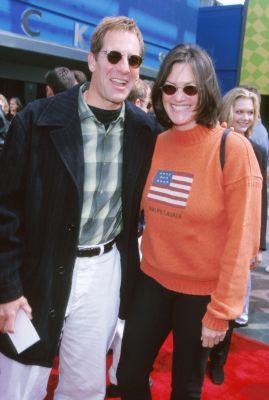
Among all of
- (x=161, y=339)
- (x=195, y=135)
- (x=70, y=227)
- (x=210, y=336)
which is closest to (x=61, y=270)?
(x=70, y=227)

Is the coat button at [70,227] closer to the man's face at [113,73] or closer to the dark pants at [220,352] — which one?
the man's face at [113,73]

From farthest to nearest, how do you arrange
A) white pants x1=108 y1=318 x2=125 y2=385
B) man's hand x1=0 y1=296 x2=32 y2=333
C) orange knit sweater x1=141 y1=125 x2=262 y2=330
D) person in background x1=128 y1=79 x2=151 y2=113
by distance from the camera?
person in background x1=128 y1=79 x2=151 y2=113 → white pants x1=108 y1=318 x2=125 y2=385 → man's hand x1=0 y1=296 x2=32 y2=333 → orange knit sweater x1=141 y1=125 x2=262 y2=330

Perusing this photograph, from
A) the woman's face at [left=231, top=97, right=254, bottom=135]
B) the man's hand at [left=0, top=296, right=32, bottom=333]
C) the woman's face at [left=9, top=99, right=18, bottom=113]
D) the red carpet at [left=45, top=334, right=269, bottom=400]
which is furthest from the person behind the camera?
the woman's face at [left=9, top=99, right=18, bottom=113]

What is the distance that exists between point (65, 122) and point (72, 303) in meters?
A: 0.91

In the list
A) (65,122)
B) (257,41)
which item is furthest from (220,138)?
(257,41)

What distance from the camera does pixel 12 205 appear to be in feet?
6.29

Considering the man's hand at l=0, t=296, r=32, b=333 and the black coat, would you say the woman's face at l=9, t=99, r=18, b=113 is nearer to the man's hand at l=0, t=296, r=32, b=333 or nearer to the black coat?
the black coat

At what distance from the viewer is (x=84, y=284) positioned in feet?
7.12

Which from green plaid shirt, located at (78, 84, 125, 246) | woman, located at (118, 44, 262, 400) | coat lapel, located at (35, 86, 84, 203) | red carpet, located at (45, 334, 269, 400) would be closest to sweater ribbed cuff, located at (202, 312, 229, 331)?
woman, located at (118, 44, 262, 400)

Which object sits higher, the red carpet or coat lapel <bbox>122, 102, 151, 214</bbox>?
coat lapel <bbox>122, 102, 151, 214</bbox>

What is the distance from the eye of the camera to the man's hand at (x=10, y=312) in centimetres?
195

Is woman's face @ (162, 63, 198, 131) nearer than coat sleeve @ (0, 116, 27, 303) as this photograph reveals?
No

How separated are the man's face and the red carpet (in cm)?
206

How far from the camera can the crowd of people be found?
1.89 metres
